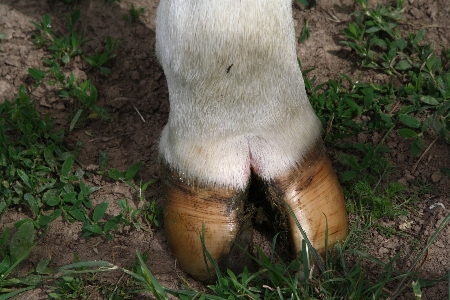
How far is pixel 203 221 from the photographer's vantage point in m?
2.06

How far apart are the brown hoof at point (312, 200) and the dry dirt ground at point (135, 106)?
0.26 meters

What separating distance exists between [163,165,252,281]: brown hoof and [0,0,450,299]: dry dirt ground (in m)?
0.12

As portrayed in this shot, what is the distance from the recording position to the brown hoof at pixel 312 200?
2047mm

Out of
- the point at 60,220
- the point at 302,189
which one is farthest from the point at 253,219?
the point at 60,220

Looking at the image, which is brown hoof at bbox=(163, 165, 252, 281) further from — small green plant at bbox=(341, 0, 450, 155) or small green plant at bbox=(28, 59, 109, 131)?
small green plant at bbox=(341, 0, 450, 155)

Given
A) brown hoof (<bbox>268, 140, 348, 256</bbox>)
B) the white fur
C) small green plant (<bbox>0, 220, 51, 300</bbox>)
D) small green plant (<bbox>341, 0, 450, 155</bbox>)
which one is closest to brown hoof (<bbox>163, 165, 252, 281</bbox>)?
the white fur

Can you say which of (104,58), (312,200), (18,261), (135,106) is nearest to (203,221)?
(312,200)

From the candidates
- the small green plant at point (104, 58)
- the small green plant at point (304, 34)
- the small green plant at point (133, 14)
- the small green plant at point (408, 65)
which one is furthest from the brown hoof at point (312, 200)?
the small green plant at point (133, 14)

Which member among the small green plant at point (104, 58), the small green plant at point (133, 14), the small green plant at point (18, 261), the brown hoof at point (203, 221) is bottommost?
the small green plant at point (18, 261)

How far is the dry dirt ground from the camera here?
2.26 m

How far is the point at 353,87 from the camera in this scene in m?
2.66

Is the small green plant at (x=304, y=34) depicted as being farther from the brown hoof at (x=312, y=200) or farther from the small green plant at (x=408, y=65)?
the brown hoof at (x=312, y=200)

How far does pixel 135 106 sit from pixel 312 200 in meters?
1.07

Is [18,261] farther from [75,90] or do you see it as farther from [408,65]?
[408,65]
